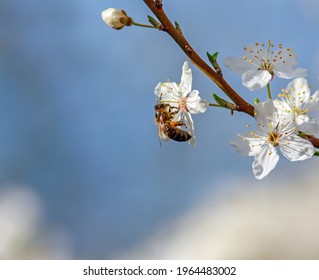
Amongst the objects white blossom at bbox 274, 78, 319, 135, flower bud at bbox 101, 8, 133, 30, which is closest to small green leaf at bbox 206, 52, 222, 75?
white blossom at bbox 274, 78, 319, 135

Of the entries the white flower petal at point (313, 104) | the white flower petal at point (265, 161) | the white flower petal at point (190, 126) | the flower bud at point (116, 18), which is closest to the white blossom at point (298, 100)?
the white flower petal at point (313, 104)

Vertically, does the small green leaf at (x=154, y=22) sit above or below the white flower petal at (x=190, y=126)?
above

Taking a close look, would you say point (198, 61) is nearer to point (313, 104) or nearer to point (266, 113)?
point (266, 113)

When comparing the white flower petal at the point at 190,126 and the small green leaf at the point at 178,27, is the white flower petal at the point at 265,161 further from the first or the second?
the small green leaf at the point at 178,27

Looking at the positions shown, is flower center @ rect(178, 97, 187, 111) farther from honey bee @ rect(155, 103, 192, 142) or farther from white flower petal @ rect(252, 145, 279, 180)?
white flower petal @ rect(252, 145, 279, 180)
